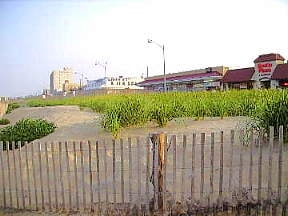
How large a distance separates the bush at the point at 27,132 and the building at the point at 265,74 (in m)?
25.8

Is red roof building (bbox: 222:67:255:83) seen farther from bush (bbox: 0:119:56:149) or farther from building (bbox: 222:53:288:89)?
bush (bbox: 0:119:56:149)

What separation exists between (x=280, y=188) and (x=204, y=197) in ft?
3.67

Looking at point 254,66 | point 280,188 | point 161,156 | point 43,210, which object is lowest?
point 43,210

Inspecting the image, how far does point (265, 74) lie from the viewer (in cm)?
3781

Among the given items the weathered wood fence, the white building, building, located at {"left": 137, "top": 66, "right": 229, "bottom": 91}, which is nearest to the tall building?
the white building

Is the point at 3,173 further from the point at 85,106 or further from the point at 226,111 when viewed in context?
the point at 85,106

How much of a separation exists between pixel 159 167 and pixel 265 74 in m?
35.0

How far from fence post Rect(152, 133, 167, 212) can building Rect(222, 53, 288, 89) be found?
98.5 feet

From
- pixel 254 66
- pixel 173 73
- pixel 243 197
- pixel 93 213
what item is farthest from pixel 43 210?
pixel 173 73

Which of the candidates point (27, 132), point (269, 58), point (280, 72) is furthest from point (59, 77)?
point (27, 132)

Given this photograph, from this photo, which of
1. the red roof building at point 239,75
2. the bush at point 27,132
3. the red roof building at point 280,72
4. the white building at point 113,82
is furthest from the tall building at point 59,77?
the bush at point 27,132

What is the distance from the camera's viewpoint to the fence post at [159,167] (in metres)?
5.29

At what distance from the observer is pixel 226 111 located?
13656mm

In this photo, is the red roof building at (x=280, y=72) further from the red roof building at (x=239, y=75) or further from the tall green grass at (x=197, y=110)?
the tall green grass at (x=197, y=110)
